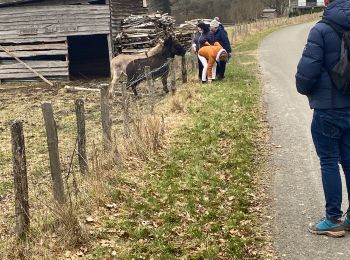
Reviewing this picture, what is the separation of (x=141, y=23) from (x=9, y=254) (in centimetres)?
1960

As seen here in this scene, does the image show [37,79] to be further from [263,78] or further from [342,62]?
[342,62]

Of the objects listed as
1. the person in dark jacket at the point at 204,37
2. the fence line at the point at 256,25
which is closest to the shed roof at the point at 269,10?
the fence line at the point at 256,25

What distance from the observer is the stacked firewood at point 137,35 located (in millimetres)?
22750

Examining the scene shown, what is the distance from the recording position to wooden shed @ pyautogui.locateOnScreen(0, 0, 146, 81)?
21.0 metres

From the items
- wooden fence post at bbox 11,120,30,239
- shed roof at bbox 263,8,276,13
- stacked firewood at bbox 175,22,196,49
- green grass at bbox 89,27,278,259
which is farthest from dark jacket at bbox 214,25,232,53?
shed roof at bbox 263,8,276,13

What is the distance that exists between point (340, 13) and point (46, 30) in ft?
61.4

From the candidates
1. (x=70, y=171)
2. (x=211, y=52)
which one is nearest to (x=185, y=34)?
(x=211, y=52)

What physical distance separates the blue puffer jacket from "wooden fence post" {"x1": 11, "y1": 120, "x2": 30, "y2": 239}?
8.67 ft

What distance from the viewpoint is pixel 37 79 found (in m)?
21.7

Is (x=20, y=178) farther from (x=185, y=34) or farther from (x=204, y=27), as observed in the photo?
(x=185, y=34)

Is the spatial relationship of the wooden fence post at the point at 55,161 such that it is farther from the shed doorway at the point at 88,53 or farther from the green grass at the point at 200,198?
the shed doorway at the point at 88,53

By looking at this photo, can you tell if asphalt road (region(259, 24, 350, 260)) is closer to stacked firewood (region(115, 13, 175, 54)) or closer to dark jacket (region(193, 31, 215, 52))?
dark jacket (region(193, 31, 215, 52))

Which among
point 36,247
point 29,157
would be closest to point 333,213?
point 36,247

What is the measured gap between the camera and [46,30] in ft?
70.1
